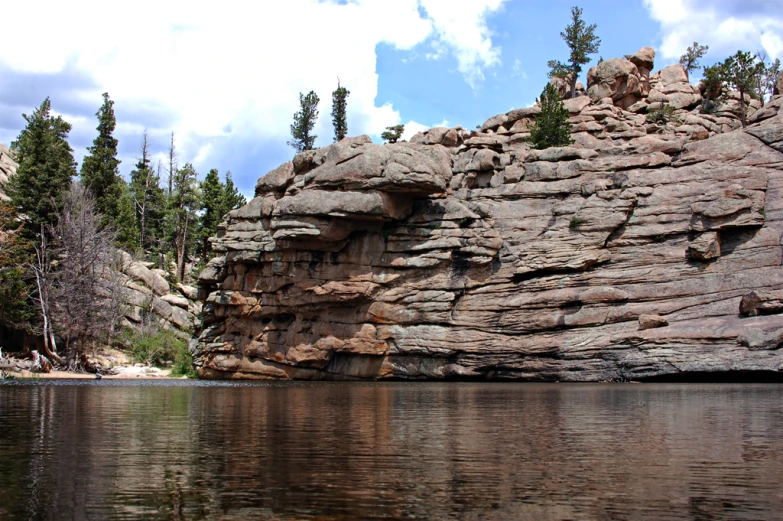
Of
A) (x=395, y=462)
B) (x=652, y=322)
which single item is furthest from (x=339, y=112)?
(x=395, y=462)

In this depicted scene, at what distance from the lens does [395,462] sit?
43.3 ft

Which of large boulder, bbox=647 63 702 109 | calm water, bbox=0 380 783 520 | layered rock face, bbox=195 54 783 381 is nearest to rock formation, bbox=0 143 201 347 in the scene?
layered rock face, bbox=195 54 783 381

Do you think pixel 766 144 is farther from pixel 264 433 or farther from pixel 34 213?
pixel 34 213

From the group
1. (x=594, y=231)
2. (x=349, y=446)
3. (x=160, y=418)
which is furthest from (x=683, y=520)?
(x=594, y=231)

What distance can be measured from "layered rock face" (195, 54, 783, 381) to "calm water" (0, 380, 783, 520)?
677 inches

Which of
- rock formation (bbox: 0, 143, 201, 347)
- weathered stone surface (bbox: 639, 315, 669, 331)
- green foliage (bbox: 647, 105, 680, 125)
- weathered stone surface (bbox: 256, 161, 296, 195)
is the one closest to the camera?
weathered stone surface (bbox: 639, 315, 669, 331)

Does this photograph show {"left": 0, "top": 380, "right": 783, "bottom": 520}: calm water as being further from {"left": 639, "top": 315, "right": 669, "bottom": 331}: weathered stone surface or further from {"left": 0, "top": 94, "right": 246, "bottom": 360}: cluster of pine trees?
{"left": 0, "top": 94, "right": 246, "bottom": 360}: cluster of pine trees

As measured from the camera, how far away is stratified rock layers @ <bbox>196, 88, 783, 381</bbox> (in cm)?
4103

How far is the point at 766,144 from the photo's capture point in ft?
151

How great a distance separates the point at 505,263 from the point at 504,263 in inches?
2.8

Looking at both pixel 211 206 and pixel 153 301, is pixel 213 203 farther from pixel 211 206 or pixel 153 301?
pixel 153 301

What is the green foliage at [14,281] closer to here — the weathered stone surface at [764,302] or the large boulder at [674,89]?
the weathered stone surface at [764,302]

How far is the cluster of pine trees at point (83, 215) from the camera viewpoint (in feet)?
173

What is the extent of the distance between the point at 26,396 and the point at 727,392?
3006cm
